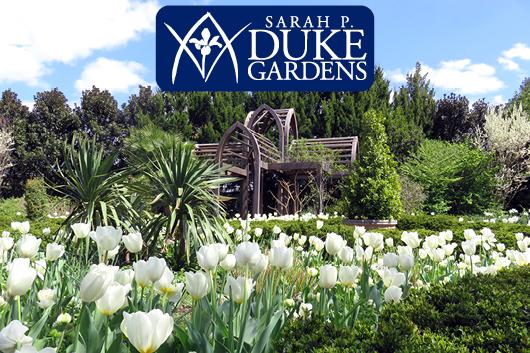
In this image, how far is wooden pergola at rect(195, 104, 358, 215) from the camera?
48.6ft

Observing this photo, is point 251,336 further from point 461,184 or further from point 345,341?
point 461,184

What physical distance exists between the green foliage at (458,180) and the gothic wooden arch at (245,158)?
5609 millimetres

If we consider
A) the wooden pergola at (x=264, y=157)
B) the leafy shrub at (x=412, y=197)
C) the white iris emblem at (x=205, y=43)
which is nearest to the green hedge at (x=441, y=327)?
the white iris emblem at (x=205, y=43)

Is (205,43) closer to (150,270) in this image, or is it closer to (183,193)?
(183,193)

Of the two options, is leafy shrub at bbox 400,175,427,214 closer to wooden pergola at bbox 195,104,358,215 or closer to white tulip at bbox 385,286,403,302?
wooden pergola at bbox 195,104,358,215

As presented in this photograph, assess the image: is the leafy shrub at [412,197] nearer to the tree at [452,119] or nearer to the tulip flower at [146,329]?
the tree at [452,119]

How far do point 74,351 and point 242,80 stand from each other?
10780mm

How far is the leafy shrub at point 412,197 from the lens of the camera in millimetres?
15375

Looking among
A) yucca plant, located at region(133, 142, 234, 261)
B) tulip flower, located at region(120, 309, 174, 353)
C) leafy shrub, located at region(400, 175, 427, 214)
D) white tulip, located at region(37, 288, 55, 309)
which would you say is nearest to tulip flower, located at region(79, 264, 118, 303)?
tulip flower, located at region(120, 309, 174, 353)

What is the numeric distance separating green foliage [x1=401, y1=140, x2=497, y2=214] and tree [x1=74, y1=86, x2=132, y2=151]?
14226mm

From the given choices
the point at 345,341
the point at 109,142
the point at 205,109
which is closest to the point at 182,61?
the point at 345,341

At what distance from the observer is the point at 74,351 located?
1.67m

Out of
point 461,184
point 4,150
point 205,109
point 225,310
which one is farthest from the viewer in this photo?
point 205,109

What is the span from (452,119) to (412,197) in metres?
10.5
